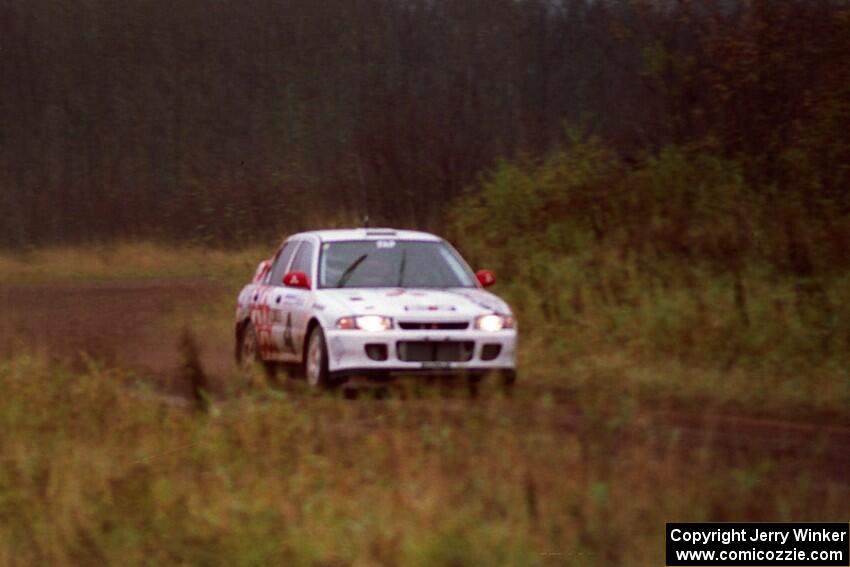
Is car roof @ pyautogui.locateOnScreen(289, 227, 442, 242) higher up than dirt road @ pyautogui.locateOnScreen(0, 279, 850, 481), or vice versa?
car roof @ pyautogui.locateOnScreen(289, 227, 442, 242)

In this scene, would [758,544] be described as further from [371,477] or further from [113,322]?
[113,322]

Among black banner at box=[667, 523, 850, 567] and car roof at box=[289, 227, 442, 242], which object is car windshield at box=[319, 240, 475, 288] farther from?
black banner at box=[667, 523, 850, 567]

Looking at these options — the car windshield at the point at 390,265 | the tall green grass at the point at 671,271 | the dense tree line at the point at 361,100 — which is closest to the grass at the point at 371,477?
the tall green grass at the point at 671,271

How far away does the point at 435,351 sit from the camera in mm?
15125

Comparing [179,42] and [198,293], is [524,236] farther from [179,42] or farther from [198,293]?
[179,42]

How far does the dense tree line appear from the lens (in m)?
22.9

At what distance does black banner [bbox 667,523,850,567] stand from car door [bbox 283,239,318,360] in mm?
8071

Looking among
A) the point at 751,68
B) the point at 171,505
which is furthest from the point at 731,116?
the point at 171,505

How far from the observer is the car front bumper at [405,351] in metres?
15.1

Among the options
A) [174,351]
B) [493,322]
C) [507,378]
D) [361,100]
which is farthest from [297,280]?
[361,100]

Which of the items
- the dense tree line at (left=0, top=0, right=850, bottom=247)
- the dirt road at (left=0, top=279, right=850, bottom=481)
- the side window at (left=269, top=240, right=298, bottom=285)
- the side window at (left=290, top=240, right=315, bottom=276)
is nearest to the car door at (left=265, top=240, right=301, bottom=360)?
the side window at (left=269, top=240, right=298, bottom=285)

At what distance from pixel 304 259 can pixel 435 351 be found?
245 cm

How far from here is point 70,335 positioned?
24875 millimetres

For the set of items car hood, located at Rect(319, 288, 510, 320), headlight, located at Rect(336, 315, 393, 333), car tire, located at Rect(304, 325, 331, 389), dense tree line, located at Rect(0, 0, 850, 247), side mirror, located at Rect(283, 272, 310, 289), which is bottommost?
car tire, located at Rect(304, 325, 331, 389)
